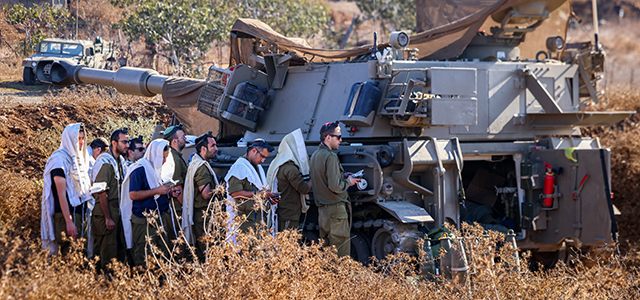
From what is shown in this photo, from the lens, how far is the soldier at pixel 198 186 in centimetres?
707

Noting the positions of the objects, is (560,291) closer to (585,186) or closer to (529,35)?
(585,186)

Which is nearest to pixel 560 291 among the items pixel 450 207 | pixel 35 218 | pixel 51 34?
pixel 450 207

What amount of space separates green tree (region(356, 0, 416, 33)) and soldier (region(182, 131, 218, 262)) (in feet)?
67.9

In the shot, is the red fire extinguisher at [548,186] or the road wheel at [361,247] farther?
the red fire extinguisher at [548,186]

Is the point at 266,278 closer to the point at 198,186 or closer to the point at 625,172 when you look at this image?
the point at 198,186

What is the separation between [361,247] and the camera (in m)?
7.64

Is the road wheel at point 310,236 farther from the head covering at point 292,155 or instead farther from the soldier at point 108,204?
the soldier at point 108,204

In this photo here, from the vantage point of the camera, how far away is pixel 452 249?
6.21m

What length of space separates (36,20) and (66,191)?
433 inches

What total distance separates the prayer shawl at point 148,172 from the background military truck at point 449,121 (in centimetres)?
151

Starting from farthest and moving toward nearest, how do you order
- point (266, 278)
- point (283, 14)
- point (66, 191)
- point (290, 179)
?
point (283, 14) → point (290, 179) → point (66, 191) → point (266, 278)

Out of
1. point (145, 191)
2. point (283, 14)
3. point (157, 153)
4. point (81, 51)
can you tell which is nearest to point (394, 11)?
point (283, 14)

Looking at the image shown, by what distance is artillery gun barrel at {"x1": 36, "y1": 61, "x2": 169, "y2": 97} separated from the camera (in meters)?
10.9

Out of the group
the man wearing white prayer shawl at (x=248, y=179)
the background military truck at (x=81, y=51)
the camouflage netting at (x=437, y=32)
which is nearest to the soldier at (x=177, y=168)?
the man wearing white prayer shawl at (x=248, y=179)
